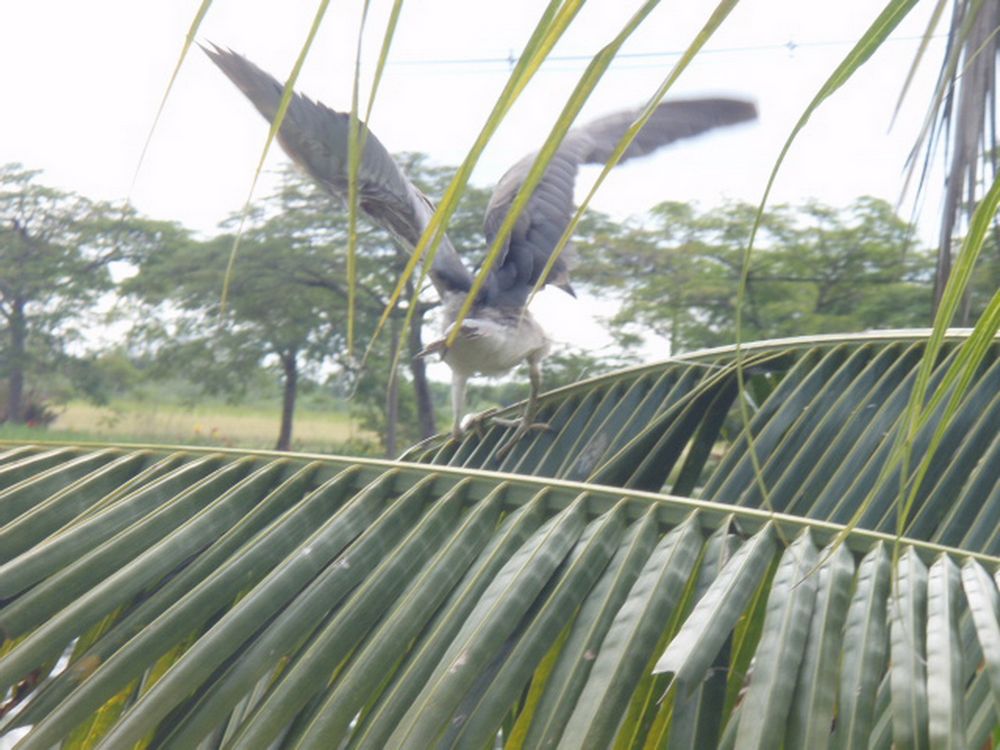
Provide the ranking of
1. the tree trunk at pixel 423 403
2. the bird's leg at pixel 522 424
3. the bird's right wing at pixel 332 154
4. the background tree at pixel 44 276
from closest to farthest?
1. the bird's leg at pixel 522 424
2. the bird's right wing at pixel 332 154
3. the tree trunk at pixel 423 403
4. the background tree at pixel 44 276

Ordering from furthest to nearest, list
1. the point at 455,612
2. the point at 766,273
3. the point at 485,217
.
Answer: the point at 766,273
the point at 485,217
the point at 455,612

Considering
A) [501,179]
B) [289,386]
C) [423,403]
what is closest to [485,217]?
[501,179]

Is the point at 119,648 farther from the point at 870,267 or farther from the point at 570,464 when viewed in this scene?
the point at 870,267

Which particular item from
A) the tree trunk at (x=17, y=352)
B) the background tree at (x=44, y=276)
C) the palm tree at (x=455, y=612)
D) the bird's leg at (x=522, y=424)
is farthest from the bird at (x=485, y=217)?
the tree trunk at (x=17, y=352)

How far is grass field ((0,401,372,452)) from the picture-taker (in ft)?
18.9

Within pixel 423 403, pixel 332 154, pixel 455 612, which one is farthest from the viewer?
pixel 423 403

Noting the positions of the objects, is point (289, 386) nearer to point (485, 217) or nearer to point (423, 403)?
point (423, 403)

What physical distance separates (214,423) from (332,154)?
4.28 meters

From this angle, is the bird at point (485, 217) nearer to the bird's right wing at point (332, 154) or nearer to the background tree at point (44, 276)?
the bird's right wing at point (332, 154)

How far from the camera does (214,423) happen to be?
20.3 feet

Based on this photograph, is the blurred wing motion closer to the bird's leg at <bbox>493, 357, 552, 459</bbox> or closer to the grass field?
the bird's leg at <bbox>493, 357, 552, 459</bbox>

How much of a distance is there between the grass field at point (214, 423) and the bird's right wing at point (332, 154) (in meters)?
3.41

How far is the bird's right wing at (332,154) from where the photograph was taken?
6.61 ft

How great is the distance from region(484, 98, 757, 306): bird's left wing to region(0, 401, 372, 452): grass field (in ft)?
10.6
